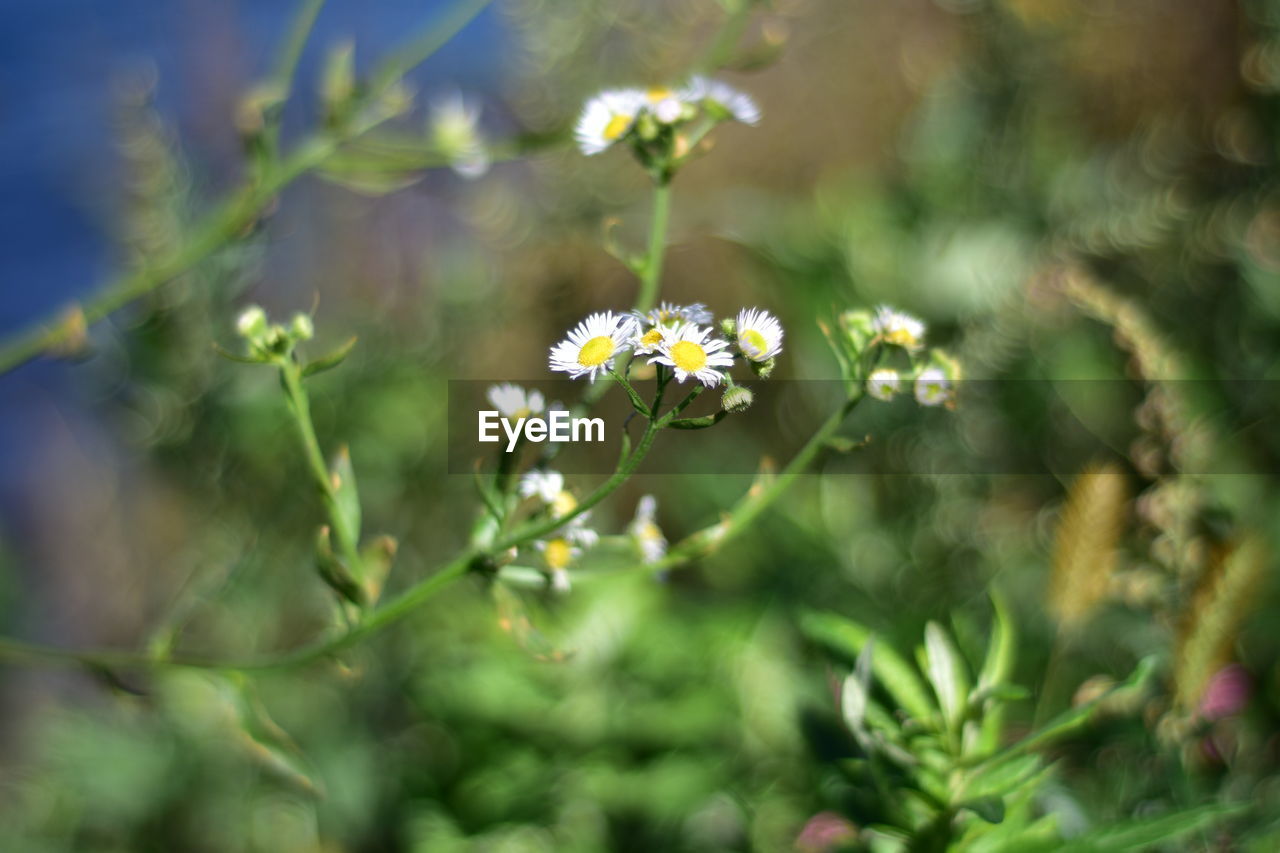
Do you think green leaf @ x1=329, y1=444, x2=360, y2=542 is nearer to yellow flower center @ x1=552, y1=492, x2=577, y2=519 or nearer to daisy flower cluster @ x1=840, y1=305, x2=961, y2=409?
yellow flower center @ x1=552, y1=492, x2=577, y2=519

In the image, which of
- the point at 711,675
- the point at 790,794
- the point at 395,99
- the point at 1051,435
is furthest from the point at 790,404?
the point at 395,99

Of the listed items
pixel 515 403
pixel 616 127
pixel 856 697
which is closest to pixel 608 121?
pixel 616 127

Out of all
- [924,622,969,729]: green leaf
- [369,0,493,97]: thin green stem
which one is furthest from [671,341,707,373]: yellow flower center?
[369,0,493,97]: thin green stem

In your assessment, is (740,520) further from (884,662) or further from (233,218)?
(233,218)

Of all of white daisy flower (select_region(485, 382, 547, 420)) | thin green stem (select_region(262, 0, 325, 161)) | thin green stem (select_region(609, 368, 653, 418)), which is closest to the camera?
thin green stem (select_region(609, 368, 653, 418))

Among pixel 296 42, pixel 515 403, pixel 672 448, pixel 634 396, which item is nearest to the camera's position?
pixel 634 396

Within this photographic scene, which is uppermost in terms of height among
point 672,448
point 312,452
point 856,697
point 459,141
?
point 459,141

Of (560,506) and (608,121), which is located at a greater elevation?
(608,121)

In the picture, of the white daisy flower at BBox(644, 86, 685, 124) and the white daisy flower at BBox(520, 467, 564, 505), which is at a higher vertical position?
the white daisy flower at BBox(644, 86, 685, 124)
